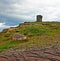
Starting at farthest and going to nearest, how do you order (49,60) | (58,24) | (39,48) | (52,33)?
(58,24) → (52,33) → (39,48) → (49,60)

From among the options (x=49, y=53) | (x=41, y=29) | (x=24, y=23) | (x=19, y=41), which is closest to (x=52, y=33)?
(x=41, y=29)

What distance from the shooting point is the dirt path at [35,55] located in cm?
1418

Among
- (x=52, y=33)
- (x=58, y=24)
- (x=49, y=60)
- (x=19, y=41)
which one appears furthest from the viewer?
(x=58, y=24)

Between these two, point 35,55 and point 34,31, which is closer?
point 35,55

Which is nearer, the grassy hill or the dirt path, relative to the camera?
A: the dirt path

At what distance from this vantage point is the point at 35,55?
14656 millimetres

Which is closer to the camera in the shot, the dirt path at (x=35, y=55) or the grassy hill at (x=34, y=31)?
the dirt path at (x=35, y=55)

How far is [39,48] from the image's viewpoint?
1582 cm

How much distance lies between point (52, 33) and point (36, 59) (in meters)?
8.35

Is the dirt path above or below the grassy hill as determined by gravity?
below

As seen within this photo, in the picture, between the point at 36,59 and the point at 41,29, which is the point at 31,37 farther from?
the point at 36,59

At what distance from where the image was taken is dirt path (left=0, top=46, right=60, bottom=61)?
14175 millimetres

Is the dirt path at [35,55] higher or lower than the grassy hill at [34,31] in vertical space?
lower

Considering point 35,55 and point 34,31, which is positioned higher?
point 34,31
